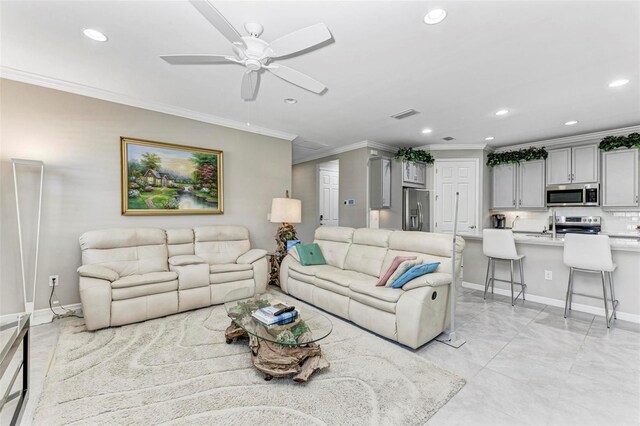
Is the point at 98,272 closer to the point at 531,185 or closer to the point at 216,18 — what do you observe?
the point at 216,18

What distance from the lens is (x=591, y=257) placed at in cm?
309

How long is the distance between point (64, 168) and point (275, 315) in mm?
3112

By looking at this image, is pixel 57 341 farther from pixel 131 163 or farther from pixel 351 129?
pixel 351 129

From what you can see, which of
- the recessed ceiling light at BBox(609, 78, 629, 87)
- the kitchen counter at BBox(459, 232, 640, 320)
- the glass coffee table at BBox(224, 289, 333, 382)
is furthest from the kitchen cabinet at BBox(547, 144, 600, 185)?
the glass coffee table at BBox(224, 289, 333, 382)

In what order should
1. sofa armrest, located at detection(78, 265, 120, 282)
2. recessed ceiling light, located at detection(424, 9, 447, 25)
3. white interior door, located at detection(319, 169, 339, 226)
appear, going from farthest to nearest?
white interior door, located at detection(319, 169, 339, 226), sofa armrest, located at detection(78, 265, 120, 282), recessed ceiling light, located at detection(424, 9, 447, 25)

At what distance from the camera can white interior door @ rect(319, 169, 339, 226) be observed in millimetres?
6906

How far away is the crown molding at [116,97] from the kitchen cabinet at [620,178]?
569 cm

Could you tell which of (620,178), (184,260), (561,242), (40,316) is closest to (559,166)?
(620,178)

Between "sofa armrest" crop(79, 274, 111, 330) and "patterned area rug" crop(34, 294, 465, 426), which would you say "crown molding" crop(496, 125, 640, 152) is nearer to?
"patterned area rug" crop(34, 294, 465, 426)

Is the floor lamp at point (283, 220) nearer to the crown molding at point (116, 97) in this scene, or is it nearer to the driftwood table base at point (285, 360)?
the crown molding at point (116, 97)

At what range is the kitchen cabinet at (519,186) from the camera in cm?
538

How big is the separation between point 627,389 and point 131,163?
532cm

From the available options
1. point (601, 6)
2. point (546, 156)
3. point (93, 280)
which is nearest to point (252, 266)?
point (93, 280)

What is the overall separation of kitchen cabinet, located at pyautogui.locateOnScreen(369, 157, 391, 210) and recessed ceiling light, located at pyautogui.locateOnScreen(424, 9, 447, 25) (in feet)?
11.6
